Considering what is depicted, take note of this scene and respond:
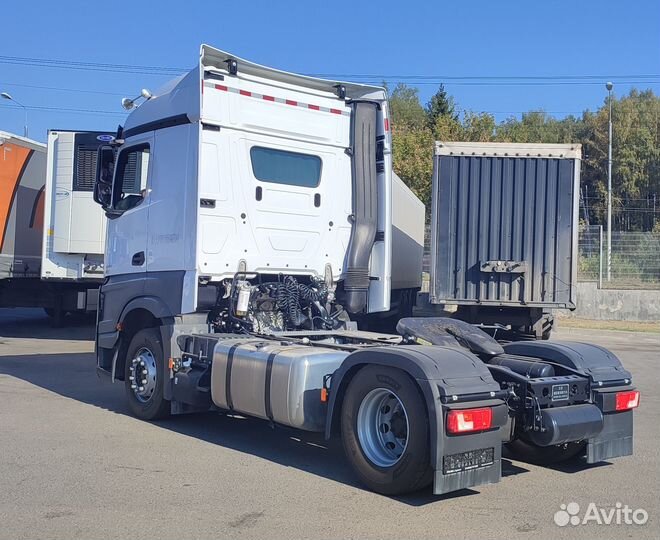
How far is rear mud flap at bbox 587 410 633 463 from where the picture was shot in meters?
6.42

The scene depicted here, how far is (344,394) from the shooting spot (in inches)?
246

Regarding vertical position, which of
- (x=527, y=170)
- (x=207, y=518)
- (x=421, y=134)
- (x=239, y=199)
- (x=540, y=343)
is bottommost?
(x=207, y=518)

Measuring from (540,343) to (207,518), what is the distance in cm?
328

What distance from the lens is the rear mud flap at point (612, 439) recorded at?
6.42 metres

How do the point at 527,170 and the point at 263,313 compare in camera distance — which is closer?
the point at 263,313

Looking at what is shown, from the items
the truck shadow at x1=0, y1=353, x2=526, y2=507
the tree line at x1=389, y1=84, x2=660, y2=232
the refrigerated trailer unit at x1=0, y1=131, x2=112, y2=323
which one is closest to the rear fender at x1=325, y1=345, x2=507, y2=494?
the truck shadow at x1=0, y1=353, x2=526, y2=507

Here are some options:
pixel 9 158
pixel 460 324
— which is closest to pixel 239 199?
pixel 460 324

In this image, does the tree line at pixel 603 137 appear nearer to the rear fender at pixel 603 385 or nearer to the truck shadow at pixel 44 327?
the truck shadow at pixel 44 327

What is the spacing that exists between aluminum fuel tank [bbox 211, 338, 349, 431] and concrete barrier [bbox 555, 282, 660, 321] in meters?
17.3

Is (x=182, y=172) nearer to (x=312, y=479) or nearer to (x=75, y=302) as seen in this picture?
(x=312, y=479)

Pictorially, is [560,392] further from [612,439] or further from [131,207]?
[131,207]

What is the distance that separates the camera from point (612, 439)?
6.50 metres

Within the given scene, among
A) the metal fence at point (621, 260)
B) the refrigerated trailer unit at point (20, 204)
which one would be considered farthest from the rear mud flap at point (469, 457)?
the metal fence at point (621, 260)

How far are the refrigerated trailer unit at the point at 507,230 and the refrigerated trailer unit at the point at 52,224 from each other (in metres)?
6.39
